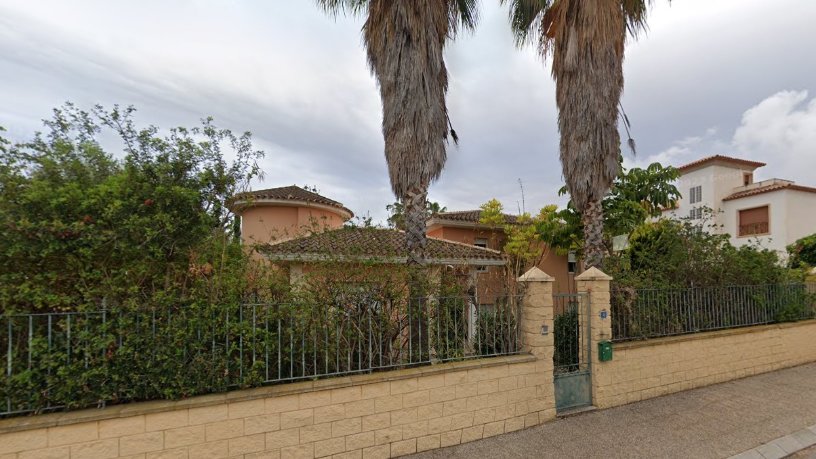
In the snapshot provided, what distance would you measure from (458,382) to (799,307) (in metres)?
8.89

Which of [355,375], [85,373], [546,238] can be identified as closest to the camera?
[85,373]

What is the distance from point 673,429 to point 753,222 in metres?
25.2

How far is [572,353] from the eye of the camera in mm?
5836

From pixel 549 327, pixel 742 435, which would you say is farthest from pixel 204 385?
pixel 742 435

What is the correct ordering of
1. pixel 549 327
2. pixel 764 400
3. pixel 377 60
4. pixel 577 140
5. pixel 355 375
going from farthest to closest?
1. pixel 577 140
2. pixel 377 60
3. pixel 764 400
4. pixel 549 327
5. pixel 355 375

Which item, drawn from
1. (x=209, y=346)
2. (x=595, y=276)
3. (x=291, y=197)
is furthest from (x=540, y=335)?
(x=291, y=197)

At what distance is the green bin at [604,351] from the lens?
5.45 meters

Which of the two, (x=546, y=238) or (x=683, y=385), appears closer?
(x=683, y=385)

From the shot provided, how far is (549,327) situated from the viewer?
5.11 meters

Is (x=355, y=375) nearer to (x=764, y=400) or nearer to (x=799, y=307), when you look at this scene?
(x=764, y=400)

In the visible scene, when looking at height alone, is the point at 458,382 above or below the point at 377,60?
below

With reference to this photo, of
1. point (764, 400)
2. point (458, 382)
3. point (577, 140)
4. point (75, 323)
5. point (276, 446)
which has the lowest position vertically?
point (764, 400)

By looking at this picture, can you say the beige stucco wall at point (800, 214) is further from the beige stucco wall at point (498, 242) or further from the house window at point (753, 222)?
the beige stucco wall at point (498, 242)

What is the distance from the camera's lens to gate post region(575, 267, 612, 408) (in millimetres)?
5492
